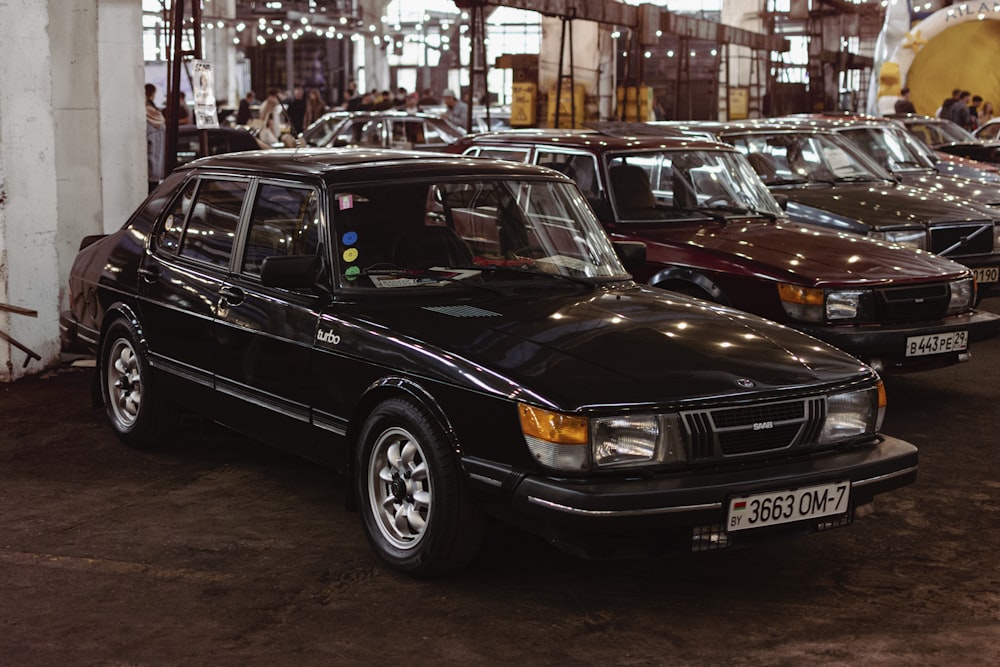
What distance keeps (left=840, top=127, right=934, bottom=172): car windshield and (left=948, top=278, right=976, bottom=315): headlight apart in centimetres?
575

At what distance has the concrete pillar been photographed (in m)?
8.05

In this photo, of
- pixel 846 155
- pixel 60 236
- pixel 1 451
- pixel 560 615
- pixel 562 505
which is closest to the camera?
pixel 562 505

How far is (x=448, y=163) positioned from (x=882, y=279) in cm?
289

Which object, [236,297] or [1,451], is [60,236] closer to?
[1,451]

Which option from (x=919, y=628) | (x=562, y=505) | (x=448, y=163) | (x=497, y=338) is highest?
(x=448, y=163)

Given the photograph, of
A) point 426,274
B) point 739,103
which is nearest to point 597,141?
point 426,274

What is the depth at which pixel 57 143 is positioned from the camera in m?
9.38

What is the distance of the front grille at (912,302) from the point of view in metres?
7.12

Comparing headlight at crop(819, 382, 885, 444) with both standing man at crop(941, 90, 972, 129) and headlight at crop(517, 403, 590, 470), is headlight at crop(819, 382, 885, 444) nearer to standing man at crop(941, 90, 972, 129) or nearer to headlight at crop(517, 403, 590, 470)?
headlight at crop(517, 403, 590, 470)

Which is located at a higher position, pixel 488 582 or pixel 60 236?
pixel 60 236

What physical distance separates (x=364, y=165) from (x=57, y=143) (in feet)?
16.0

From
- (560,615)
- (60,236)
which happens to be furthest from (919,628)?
(60,236)

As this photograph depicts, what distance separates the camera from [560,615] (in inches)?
167

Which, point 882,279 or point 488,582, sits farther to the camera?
point 882,279
